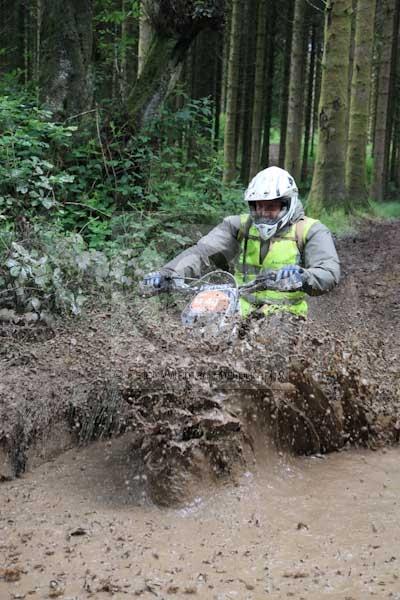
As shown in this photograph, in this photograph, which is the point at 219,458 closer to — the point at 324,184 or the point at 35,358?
the point at 35,358

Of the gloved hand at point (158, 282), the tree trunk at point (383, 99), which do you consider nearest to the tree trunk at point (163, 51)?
the gloved hand at point (158, 282)

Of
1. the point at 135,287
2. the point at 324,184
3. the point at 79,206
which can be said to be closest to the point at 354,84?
the point at 324,184

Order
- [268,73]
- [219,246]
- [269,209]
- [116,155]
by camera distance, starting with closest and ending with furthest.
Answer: [269,209]
[219,246]
[116,155]
[268,73]

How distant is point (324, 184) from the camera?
14.1 m

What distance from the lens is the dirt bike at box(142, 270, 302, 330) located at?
4598mm

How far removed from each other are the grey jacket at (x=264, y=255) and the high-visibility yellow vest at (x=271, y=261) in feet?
0.18

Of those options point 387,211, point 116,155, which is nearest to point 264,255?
point 116,155

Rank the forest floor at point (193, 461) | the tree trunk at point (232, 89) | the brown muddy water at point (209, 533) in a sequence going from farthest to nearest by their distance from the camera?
the tree trunk at point (232, 89) → the forest floor at point (193, 461) → the brown muddy water at point (209, 533)

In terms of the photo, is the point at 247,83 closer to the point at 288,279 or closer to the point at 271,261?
the point at 271,261

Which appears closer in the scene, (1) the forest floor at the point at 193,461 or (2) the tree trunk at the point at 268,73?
(1) the forest floor at the point at 193,461

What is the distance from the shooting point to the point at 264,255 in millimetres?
5441

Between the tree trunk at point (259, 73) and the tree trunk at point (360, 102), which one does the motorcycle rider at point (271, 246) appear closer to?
the tree trunk at point (360, 102)

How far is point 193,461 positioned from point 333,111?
11085 mm

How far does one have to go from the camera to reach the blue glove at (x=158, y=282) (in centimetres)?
482
